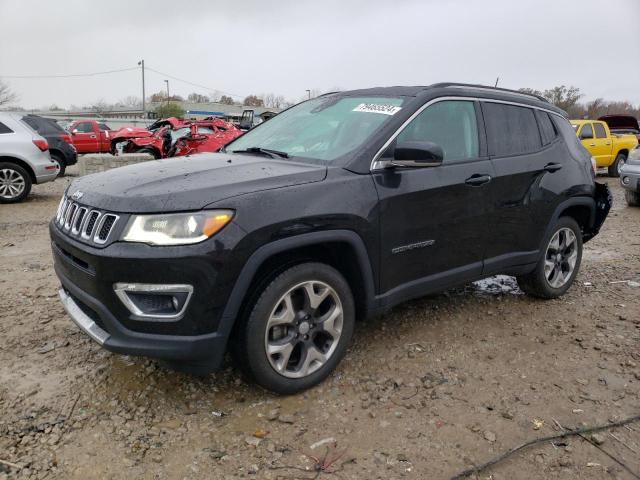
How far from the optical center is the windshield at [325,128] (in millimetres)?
3281

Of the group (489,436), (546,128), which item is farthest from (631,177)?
(489,436)

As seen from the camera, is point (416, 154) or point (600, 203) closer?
point (416, 154)

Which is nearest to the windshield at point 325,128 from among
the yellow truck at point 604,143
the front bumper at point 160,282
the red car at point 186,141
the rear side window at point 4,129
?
the front bumper at point 160,282

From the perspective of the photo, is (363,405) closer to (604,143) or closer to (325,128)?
(325,128)

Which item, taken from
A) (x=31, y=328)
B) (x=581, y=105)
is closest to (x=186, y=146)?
(x=31, y=328)

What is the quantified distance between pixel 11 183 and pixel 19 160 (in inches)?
17.6

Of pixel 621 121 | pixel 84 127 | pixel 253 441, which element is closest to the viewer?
pixel 253 441

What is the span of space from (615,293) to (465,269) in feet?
7.07

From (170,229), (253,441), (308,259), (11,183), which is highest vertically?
(170,229)

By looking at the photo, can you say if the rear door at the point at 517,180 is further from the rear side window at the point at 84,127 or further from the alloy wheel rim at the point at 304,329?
the rear side window at the point at 84,127

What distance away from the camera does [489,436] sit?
105 inches

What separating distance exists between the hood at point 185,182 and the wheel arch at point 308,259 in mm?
323

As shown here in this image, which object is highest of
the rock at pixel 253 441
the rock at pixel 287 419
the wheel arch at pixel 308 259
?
the wheel arch at pixel 308 259

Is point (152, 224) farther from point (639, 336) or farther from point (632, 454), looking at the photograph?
point (639, 336)
